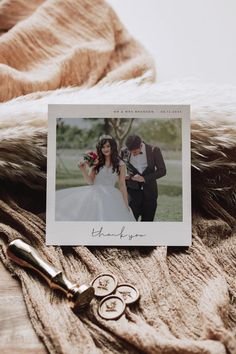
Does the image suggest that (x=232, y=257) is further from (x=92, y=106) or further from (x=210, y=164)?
(x=92, y=106)

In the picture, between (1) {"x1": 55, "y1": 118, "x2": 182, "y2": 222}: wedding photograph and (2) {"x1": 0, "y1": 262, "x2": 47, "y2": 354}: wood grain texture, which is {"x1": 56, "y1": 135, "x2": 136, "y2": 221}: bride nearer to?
(1) {"x1": 55, "y1": 118, "x2": 182, "y2": 222}: wedding photograph

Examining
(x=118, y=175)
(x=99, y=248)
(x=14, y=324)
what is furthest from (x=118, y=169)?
(x=14, y=324)

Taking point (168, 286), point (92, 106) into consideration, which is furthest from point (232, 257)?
point (92, 106)

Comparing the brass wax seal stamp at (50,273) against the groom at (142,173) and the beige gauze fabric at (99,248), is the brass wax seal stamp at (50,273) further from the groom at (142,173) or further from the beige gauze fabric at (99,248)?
the groom at (142,173)

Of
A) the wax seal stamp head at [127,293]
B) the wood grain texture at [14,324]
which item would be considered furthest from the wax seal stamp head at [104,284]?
the wood grain texture at [14,324]

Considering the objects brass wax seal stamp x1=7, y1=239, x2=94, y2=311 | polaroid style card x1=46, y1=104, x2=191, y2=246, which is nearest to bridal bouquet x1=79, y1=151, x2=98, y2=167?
polaroid style card x1=46, y1=104, x2=191, y2=246

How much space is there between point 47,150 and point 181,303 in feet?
1.14

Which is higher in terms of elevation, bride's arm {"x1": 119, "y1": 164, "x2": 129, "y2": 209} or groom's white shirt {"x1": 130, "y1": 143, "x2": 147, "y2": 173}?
groom's white shirt {"x1": 130, "y1": 143, "x2": 147, "y2": 173}

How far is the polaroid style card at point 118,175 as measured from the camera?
75 centimetres

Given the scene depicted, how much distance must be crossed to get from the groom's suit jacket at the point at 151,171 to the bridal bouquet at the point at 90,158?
0.16 ft

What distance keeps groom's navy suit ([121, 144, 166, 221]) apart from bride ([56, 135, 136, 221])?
11 millimetres

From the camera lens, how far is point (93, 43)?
2.88 feet

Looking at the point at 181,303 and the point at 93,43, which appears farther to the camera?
the point at 93,43

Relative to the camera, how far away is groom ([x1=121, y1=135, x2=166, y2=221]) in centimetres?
76
